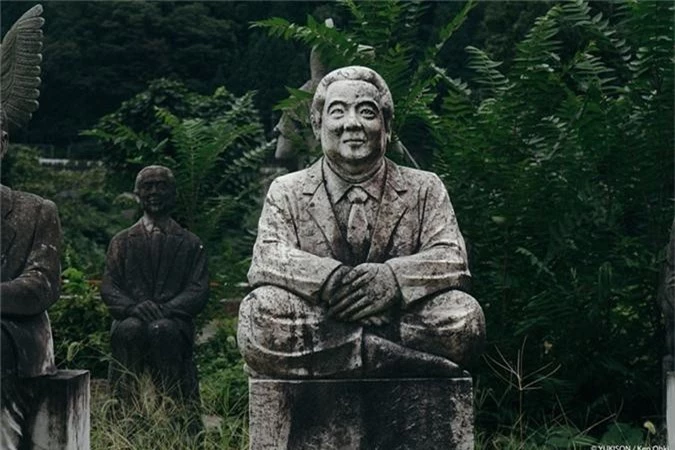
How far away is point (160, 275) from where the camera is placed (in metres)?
11.1

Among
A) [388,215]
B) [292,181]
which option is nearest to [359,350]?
[388,215]

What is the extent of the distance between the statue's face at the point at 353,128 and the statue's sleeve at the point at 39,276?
1661 mm

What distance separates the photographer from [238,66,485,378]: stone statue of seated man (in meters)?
7.14

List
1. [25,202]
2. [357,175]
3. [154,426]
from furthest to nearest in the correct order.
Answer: [154,426]
[25,202]
[357,175]

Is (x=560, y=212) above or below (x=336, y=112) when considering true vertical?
below

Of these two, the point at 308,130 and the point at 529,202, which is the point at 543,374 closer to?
the point at 529,202

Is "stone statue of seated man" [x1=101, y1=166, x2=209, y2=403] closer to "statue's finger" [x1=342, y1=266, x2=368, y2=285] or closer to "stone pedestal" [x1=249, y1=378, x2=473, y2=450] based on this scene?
"stone pedestal" [x1=249, y1=378, x2=473, y2=450]

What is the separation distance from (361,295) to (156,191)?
4.31 metres

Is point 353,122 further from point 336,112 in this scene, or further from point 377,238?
point 377,238

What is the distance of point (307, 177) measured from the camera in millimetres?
7547

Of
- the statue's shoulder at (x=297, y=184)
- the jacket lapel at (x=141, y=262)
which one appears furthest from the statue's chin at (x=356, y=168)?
the jacket lapel at (x=141, y=262)

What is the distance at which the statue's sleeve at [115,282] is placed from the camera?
1104cm

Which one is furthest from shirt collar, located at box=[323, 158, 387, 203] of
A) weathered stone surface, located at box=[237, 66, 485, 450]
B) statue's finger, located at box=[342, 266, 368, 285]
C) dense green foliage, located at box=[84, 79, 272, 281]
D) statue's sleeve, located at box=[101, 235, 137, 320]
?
dense green foliage, located at box=[84, 79, 272, 281]

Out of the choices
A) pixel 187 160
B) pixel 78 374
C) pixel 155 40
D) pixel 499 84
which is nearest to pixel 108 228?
pixel 155 40
